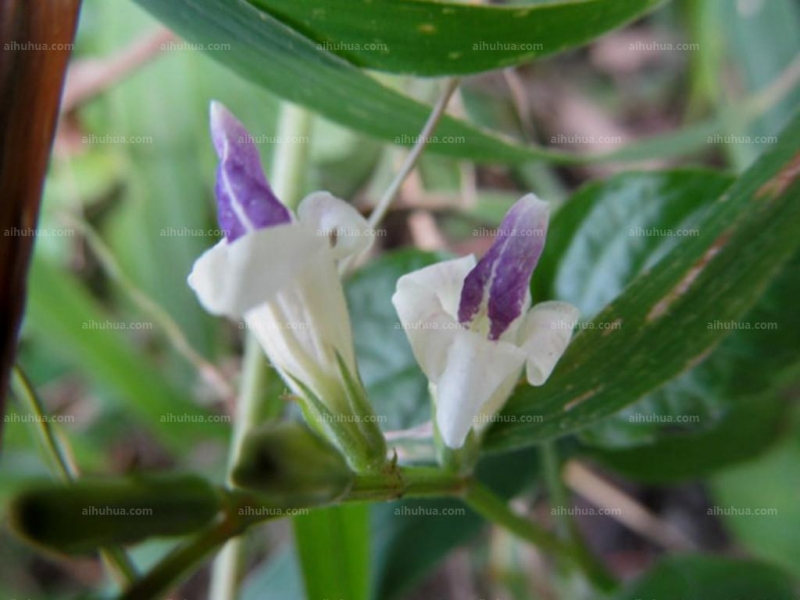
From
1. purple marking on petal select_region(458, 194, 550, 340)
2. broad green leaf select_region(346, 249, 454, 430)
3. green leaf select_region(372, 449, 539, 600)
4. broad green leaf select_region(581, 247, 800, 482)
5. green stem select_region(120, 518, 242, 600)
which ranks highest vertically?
purple marking on petal select_region(458, 194, 550, 340)

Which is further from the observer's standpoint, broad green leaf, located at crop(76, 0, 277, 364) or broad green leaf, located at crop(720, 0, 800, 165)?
broad green leaf, located at crop(76, 0, 277, 364)

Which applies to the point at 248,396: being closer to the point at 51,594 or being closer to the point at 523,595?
the point at 523,595

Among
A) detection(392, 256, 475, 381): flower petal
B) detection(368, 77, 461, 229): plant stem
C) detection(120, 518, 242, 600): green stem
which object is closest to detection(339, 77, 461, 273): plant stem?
detection(368, 77, 461, 229): plant stem

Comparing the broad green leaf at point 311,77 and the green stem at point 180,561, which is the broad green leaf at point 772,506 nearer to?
the broad green leaf at point 311,77

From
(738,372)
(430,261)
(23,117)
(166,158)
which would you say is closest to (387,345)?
(430,261)

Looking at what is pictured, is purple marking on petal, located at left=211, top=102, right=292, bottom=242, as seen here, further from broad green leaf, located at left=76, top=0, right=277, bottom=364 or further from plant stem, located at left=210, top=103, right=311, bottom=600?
broad green leaf, located at left=76, top=0, right=277, bottom=364

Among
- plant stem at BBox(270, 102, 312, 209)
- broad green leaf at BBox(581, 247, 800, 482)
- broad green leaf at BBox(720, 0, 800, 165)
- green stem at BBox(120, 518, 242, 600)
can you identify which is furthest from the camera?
broad green leaf at BBox(720, 0, 800, 165)
